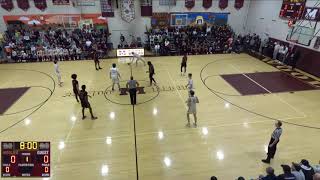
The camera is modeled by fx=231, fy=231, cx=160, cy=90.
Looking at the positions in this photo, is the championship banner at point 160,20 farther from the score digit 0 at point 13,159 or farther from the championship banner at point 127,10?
the score digit 0 at point 13,159

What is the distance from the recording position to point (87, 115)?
1017 centimetres

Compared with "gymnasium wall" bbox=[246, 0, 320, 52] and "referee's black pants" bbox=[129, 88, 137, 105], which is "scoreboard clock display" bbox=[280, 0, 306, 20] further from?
"referee's black pants" bbox=[129, 88, 137, 105]

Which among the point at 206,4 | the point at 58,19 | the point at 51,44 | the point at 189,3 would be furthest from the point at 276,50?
the point at 58,19

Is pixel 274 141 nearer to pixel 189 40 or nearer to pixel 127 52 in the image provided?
pixel 127 52

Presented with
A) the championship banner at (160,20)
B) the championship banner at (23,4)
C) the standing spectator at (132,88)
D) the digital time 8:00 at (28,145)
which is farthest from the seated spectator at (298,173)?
the championship banner at (23,4)

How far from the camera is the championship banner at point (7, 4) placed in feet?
63.2

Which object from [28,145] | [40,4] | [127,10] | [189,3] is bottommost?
[28,145]

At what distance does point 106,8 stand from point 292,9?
14882 millimetres

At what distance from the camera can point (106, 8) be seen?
20.6 meters

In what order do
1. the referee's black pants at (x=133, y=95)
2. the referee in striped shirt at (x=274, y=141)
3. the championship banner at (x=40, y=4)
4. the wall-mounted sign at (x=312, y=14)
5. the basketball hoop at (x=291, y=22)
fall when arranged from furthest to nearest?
the championship banner at (x=40, y=4) < the basketball hoop at (x=291, y=22) < the wall-mounted sign at (x=312, y=14) < the referee's black pants at (x=133, y=95) < the referee in striped shirt at (x=274, y=141)

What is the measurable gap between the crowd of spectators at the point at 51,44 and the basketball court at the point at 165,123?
12.5 ft

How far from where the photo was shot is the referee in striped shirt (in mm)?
6658

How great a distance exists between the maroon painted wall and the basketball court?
157 centimetres

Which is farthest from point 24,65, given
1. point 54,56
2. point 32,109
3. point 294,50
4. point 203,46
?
point 294,50
